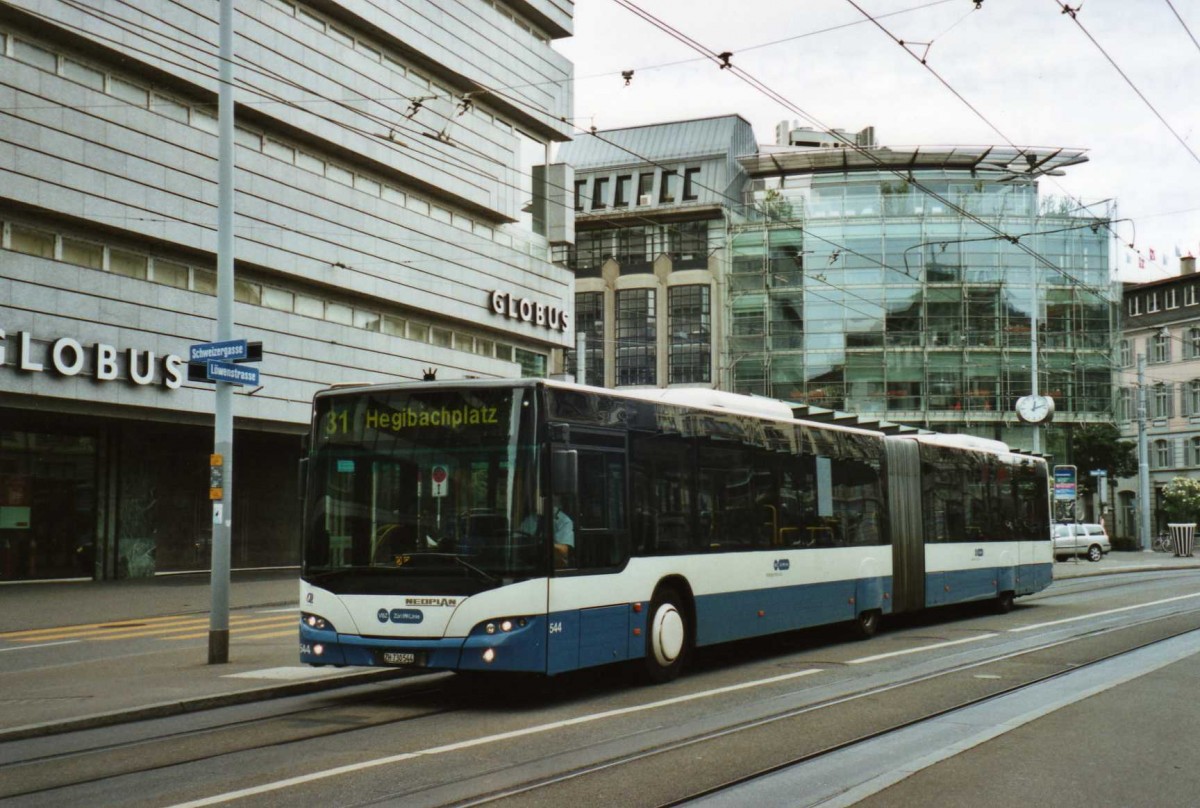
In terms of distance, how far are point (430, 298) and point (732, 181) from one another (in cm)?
3468

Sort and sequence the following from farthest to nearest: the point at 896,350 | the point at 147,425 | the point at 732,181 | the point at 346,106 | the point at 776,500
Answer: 1. the point at 732,181
2. the point at 896,350
3. the point at 346,106
4. the point at 147,425
5. the point at 776,500

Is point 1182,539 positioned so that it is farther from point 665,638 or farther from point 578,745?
point 578,745

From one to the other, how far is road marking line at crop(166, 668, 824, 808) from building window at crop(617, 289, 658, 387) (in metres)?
61.7

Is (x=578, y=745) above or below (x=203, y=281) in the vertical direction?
below

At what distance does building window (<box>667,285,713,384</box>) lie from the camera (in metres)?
71.8

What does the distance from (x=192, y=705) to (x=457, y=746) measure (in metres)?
3.22

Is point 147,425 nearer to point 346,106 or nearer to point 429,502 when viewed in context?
point 346,106

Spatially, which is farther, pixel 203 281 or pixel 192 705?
pixel 203 281

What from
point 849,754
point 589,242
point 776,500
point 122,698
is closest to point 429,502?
point 122,698

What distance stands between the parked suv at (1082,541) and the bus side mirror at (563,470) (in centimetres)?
4454

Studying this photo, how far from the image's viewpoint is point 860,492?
17.2m

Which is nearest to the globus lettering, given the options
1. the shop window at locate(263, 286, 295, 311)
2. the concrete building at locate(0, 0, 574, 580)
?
the concrete building at locate(0, 0, 574, 580)

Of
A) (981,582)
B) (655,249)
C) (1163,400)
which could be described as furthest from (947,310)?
(981,582)

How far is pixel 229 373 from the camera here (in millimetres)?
13656
